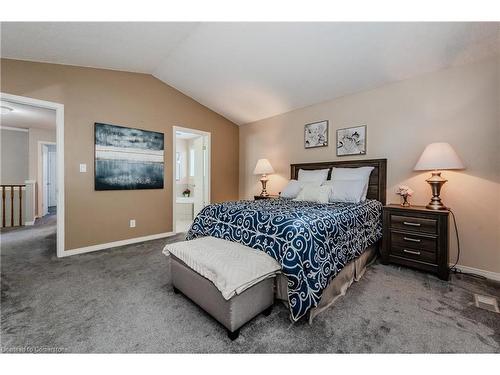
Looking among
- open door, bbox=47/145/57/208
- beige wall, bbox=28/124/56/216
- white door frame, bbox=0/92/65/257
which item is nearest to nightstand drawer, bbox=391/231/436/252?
white door frame, bbox=0/92/65/257

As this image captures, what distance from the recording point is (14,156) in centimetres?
541

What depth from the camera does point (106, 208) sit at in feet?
10.7

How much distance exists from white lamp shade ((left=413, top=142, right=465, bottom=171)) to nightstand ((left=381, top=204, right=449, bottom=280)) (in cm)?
46

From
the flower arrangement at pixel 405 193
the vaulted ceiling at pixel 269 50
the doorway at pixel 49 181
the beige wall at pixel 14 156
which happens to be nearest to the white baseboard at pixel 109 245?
the vaulted ceiling at pixel 269 50

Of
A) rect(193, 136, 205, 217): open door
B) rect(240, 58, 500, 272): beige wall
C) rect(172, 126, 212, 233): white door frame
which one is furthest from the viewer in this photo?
rect(193, 136, 205, 217): open door

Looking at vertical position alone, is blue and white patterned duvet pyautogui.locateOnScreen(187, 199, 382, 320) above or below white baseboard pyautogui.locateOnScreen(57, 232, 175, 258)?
above

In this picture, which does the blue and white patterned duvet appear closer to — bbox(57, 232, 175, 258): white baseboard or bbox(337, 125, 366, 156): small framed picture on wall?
bbox(337, 125, 366, 156): small framed picture on wall

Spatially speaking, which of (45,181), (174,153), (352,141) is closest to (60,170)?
(174,153)

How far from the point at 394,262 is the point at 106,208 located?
155 inches

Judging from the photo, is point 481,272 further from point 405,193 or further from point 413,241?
point 405,193

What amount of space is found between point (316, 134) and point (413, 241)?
6.81 feet

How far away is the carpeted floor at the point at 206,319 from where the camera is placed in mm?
1307

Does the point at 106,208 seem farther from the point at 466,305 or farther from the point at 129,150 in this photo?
the point at 466,305

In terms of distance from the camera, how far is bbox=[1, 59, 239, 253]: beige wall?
2.75m
